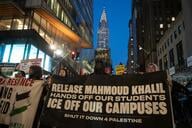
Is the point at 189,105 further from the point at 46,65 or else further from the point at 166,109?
the point at 46,65

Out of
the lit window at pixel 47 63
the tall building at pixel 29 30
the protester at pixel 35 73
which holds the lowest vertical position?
the protester at pixel 35 73

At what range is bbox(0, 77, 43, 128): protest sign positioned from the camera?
5.84m

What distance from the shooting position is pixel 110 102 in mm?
5254

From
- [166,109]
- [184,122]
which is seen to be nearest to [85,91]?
[166,109]

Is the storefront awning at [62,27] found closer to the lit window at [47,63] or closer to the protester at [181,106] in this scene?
the lit window at [47,63]

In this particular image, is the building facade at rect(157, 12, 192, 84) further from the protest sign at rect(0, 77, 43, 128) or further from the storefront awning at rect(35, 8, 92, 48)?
the protest sign at rect(0, 77, 43, 128)

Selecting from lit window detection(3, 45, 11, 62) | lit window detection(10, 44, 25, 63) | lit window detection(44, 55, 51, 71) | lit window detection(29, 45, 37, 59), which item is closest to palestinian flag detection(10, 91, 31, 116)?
lit window detection(29, 45, 37, 59)

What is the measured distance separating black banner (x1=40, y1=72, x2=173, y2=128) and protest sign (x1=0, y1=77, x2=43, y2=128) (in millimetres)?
443

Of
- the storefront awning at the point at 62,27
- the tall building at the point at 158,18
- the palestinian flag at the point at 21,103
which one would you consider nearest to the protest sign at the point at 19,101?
the palestinian flag at the point at 21,103

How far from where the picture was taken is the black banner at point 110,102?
15.7 feet

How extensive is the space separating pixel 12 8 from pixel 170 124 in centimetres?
2658

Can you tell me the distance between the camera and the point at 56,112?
18.1 ft

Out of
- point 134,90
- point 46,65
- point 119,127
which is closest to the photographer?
point 119,127

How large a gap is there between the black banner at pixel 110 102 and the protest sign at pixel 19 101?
443 millimetres
